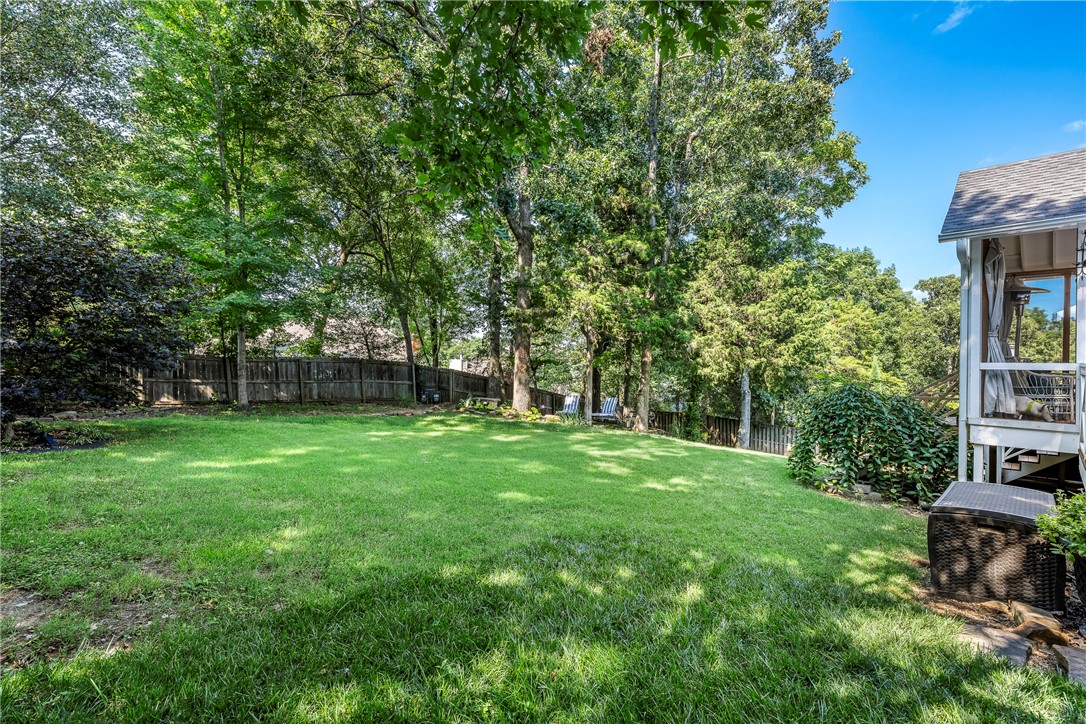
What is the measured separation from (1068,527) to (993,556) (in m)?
0.38

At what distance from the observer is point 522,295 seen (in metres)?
11.9

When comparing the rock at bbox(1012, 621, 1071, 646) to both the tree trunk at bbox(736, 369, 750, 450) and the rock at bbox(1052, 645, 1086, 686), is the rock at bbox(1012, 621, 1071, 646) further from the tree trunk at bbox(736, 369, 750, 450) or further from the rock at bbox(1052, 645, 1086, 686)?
the tree trunk at bbox(736, 369, 750, 450)

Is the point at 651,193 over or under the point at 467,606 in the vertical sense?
over

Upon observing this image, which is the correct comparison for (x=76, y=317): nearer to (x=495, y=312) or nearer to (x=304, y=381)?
(x=304, y=381)

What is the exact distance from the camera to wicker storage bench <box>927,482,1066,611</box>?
2428 mm

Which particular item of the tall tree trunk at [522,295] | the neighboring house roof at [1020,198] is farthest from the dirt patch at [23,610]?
the tall tree trunk at [522,295]

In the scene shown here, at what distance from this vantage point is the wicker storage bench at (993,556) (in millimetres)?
2428

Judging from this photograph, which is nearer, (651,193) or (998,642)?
(998,642)

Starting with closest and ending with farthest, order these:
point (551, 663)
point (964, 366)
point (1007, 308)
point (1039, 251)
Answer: point (551, 663) < point (964, 366) < point (1039, 251) < point (1007, 308)

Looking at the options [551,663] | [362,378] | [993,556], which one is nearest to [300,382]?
[362,378]

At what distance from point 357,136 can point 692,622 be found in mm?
14101

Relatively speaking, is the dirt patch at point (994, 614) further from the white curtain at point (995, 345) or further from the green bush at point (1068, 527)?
the white curtain at point (995, 345)

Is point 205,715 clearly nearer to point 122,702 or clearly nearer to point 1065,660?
point 122,702

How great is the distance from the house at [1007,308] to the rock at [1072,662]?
289 cm
